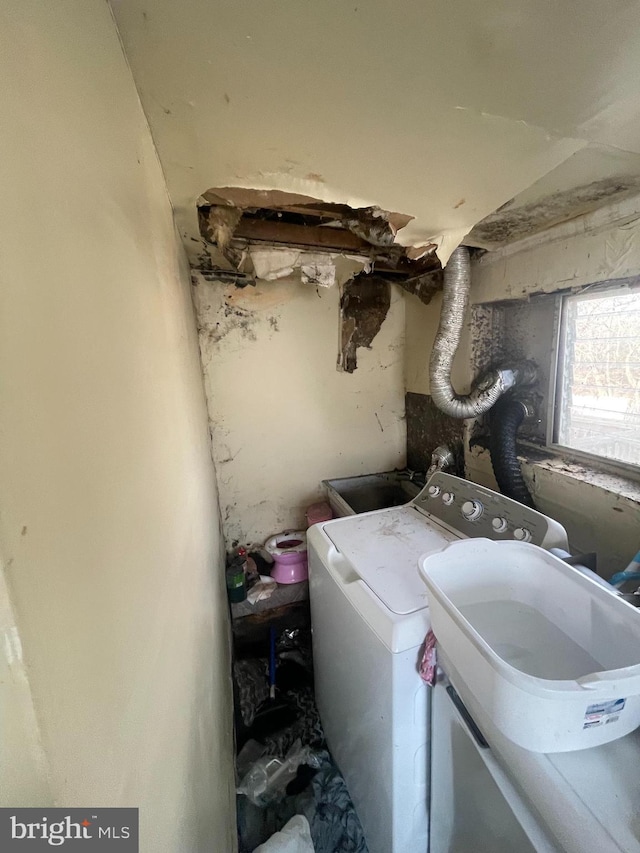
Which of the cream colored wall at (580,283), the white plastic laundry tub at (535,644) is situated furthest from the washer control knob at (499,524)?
the cream colored wall at (580,283)

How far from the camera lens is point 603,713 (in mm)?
497

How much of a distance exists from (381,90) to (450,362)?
3.52ft

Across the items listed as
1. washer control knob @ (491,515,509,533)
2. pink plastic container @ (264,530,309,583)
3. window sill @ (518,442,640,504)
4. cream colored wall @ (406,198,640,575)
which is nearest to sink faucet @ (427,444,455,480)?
cream colored wall @ (406,198,640,575)

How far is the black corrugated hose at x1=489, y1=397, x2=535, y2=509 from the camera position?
4.44 feet

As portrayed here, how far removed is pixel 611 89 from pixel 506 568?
959mm

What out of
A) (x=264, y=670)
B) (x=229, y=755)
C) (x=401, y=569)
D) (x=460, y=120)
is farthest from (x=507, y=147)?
(x=264, y=670)

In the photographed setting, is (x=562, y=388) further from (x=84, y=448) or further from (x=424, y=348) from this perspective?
(x=84, y=448)

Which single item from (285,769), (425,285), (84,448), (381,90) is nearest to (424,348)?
(425,285)

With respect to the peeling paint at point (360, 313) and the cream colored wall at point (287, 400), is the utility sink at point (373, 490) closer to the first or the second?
the cream colored wall at point (287, 400)

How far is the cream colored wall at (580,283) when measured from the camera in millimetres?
1015

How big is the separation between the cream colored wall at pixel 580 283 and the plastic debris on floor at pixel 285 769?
1222 millimetres

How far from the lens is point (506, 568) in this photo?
817mm

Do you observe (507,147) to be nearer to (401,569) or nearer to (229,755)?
(401,569)

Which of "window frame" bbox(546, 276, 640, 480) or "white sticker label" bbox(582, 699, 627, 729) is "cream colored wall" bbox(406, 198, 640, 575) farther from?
"white sticker label" bbox(582, 699, 627, 729)
